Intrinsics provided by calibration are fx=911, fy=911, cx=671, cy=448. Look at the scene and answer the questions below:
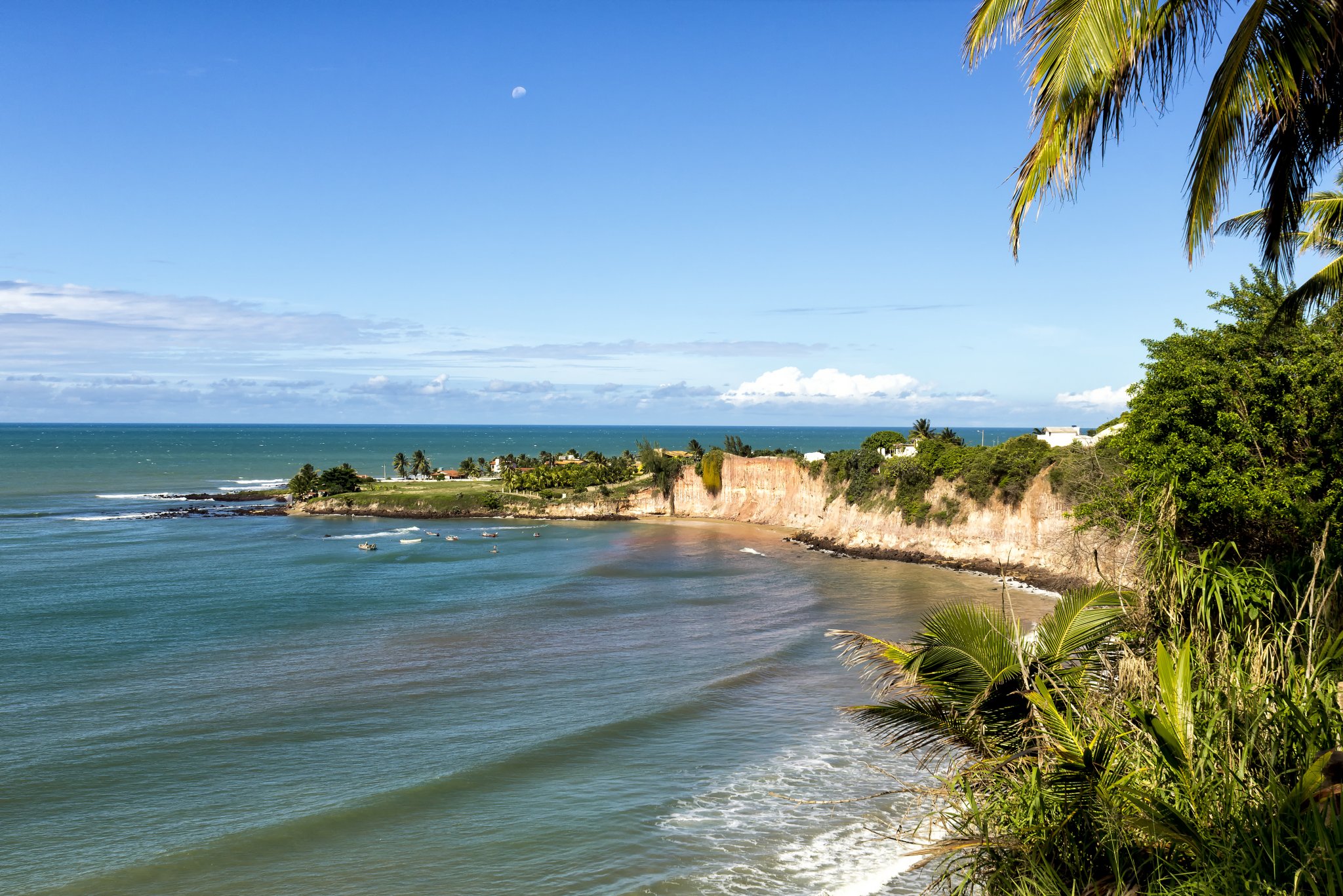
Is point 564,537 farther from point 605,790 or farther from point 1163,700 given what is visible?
point 1163,700

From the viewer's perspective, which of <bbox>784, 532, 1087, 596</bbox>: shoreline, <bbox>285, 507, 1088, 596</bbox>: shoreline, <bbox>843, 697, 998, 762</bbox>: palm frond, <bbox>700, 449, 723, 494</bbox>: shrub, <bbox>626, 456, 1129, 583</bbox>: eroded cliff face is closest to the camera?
<bbox>843, 697, 998, 762</bbox>: palm frond

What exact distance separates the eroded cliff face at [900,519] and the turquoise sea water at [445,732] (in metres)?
3.38

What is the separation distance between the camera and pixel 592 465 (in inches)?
3679

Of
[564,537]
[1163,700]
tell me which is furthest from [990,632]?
[564,537]

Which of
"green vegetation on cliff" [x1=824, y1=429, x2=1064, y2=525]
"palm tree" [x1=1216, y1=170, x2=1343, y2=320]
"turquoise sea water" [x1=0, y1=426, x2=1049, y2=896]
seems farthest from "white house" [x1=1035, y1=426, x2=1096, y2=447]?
Result: "palm tree" [x1=1216, y1=170, x2=1343, y2=320]

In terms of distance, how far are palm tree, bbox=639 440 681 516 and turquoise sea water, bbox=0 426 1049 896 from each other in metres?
30.4

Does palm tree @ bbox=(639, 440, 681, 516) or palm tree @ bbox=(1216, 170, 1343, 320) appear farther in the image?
palm tree @ bbox=(639, 440, 681, 516)

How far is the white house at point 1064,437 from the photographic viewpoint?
182 ft

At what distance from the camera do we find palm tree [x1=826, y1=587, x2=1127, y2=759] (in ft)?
25.4

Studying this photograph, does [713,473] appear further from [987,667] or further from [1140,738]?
[1140,738]

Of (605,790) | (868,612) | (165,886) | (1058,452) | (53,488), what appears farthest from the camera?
(53,488)

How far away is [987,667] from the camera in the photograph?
7684 mm

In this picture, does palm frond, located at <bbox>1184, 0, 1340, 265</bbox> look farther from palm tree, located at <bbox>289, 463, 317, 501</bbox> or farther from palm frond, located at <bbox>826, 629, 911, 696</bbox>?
palm tree, located at <bbox>289, 463, 317, 501</bbox>

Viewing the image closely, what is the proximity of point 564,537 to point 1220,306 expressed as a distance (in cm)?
5211
